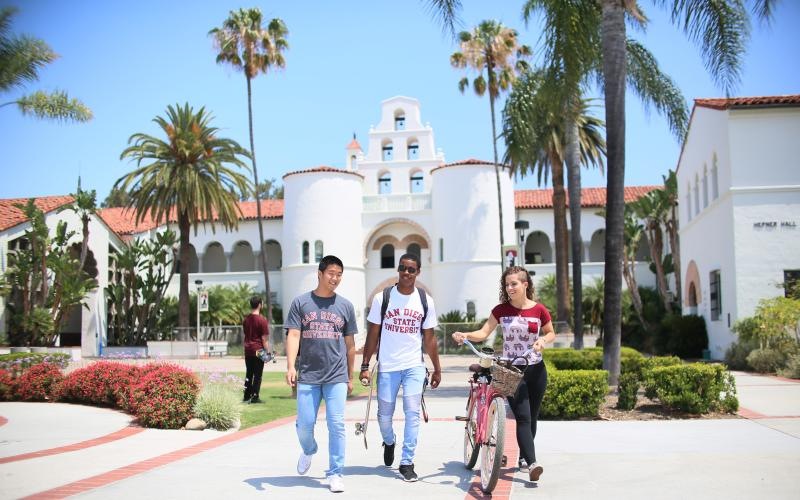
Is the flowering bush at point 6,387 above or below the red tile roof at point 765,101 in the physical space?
below

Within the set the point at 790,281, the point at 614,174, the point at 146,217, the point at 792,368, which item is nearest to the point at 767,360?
the point at 792,368

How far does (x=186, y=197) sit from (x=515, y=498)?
33298 millimetres

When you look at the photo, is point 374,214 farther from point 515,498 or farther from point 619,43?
point 515,498

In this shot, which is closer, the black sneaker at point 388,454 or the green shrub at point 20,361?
the black sneaker at point 388,454

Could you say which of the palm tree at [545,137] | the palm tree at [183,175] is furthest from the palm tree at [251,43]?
the palm tree at [545,137]

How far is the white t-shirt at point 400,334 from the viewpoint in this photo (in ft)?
23.1

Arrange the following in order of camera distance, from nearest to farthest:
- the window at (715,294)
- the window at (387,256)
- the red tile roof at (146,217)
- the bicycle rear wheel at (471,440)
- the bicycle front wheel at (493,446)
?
1. the bicycle front wheel at (493,446)
2. the bicycle rear wheel at (471,440)
3. the window at (715,294)
4. the window at (387,256)
5. the red tile roof at (146,217)

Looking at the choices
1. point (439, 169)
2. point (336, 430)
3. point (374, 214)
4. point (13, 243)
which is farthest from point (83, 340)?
point (336, 430)

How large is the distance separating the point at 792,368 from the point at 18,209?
3232 centimetres

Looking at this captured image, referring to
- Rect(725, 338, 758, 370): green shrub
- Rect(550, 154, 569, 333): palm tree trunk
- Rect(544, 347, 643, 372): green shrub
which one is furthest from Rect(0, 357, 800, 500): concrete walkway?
Rect(550, 154, 569, 333): palm tree trunk

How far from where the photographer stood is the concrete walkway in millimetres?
6383

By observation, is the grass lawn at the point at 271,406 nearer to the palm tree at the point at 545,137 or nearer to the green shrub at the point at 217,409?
the green shrub at the point at 217,409

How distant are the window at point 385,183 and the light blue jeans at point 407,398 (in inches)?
1726

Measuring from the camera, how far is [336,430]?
6645 mm
